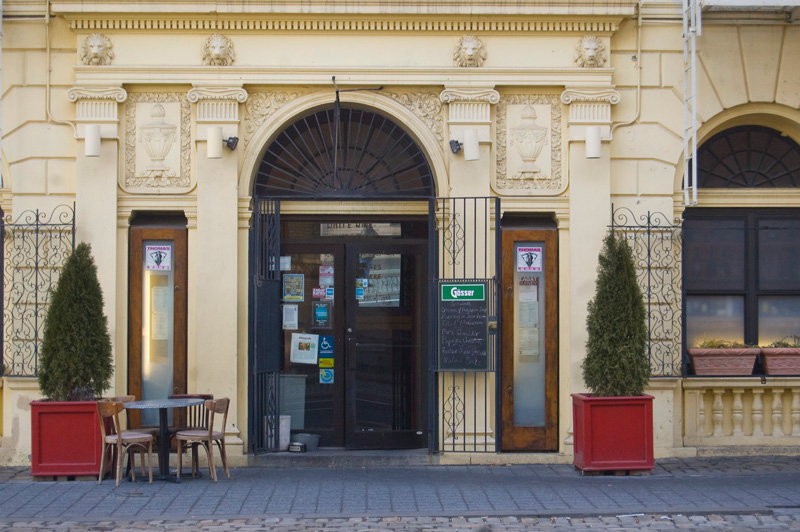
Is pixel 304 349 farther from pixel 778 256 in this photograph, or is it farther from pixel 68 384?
pixel 778 256

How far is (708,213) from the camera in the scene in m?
12.0

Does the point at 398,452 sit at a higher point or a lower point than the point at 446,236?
lower

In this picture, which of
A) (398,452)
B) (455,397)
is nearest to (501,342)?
(455,397)

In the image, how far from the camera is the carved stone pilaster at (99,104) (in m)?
11.2

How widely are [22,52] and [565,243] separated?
691 cm

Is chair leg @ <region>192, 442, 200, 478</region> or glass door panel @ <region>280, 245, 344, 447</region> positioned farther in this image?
glass door panel @ <region>280, 245, 344, 447</region>

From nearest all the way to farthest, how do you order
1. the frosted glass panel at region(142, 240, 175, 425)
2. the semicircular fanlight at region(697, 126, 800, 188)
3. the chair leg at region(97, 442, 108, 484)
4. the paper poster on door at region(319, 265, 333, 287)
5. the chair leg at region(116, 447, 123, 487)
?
the chair leg at region(116, 447, 123, 487), the chair leg at region(97, 442, 108, 484), the frosted glass panel at region(142, 240, 175, 425), the paper poster on door at region(319, 265, 333, 287), the semicircular fanlight at region(697, 126, 800, 188)

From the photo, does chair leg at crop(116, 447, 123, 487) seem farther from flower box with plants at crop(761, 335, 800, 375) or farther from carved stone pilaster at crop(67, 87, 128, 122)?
flower box with plants at crop(761, 335, 800, 375)

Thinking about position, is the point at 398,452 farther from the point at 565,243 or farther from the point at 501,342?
the point at 565,243

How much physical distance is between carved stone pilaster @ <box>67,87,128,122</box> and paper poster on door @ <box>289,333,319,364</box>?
11.3ft

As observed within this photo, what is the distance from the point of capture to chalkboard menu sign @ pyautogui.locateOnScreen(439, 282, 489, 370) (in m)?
11.1

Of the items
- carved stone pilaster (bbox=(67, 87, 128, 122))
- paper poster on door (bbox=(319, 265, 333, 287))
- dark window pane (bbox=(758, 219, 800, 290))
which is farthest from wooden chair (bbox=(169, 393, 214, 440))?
dark window pane (bbox=(758, 219, 800, 290))

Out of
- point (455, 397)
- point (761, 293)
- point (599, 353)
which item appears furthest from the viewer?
point (761, 293)

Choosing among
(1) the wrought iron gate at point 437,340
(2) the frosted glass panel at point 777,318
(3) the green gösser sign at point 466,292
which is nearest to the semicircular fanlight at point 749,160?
(2) the frosted glass panel at point 777,318
